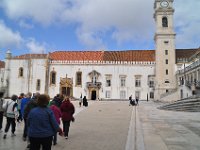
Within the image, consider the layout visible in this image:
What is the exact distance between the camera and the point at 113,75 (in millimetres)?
48500

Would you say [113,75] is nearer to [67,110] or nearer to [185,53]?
[185,53]

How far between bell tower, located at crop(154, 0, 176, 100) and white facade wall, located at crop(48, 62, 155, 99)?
286 centimetres

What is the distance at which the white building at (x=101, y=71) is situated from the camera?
4659cm

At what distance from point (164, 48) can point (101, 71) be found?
12609 millimetres

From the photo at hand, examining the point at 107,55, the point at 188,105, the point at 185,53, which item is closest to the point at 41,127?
the point at 188,105

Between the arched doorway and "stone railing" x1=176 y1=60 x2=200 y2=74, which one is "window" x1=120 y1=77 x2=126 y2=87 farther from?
"stone railing" x1=176 y1=60 x2=200 y2=74

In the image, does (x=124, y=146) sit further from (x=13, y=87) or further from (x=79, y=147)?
(x=13, y=87)

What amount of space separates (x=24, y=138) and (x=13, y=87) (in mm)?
43776

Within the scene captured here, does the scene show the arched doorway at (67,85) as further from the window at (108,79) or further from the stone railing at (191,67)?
the stone railing at (191,67)

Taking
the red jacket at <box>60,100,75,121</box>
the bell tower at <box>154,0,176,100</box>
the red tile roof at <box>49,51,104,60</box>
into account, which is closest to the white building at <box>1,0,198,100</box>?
the bell tower at <box>154,0,176,100</box>

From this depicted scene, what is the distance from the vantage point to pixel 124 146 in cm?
748

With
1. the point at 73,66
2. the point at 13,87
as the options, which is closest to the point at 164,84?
the point at 73,66

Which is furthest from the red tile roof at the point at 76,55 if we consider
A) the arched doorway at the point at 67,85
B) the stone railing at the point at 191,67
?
the stone railing at the point at 191,67

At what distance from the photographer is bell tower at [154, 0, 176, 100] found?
1762 inches
